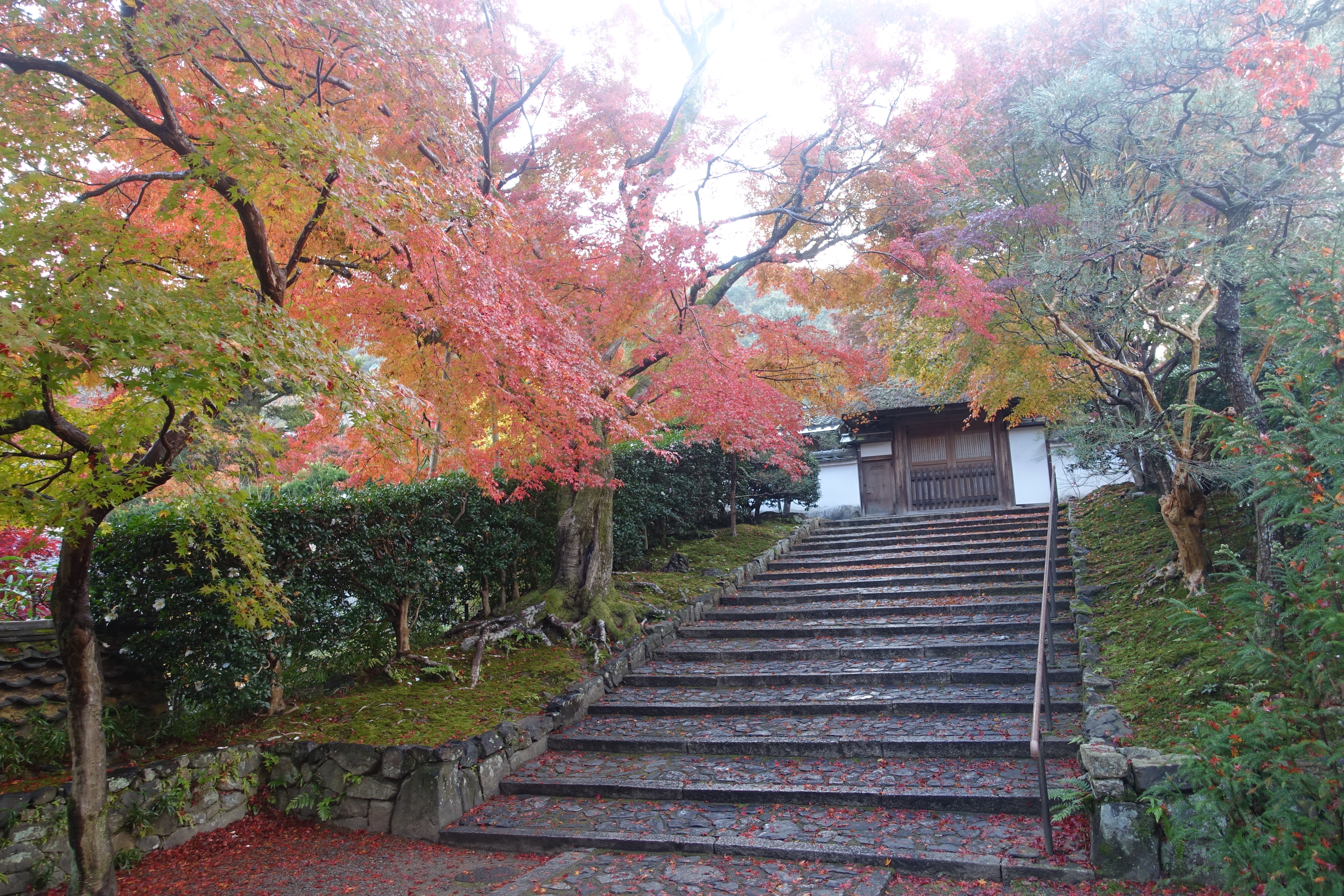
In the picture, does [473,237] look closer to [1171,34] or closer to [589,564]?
[589,564]

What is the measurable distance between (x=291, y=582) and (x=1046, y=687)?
7.08 m

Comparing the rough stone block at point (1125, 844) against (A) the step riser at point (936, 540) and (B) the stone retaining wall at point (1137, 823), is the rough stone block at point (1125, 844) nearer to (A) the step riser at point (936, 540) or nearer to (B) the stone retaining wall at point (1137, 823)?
(B) the stone retaining wall at point (1137, 823)

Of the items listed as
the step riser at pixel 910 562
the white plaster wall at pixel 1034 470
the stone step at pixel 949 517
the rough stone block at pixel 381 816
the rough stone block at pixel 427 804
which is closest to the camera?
the rough stone block at pixel 427 804

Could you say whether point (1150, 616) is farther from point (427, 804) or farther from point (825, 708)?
point (427, 804)

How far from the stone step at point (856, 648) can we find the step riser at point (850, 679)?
2.04 feet

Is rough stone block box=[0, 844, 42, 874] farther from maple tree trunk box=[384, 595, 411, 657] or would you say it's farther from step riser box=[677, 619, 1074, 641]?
step riser box=[677, 619, 1074, 641]

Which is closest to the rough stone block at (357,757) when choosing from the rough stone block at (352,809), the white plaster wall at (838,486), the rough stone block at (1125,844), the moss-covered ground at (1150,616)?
the rough stone block at (352,809)

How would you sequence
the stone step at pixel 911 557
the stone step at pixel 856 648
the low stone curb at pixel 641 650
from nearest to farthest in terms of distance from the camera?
1. the low stone curb at pixel 641 650
2. the stone step at pixel 856 648
3. the stone step at pixel 911 557

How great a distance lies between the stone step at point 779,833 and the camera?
511 centimetres

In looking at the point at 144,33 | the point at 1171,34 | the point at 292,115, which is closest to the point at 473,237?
the point at 292,115

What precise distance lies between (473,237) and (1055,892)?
6802 millimetres

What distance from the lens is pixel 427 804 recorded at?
641 centimetres

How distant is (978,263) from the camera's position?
9.91 meters

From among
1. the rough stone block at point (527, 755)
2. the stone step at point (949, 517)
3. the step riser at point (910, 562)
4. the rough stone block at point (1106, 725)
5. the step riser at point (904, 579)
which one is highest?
the stone step at point (949, 517)
